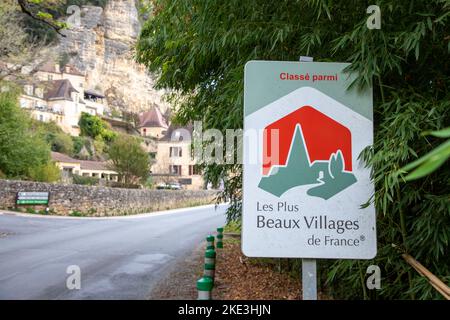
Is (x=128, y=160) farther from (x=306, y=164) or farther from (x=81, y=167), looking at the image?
(x=306, y=164)

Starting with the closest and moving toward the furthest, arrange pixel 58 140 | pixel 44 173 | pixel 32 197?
pixel 32 197 → pixel 44 173 → pixel 58 140

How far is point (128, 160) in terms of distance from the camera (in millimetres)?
30219

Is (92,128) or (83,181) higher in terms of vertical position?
(92,128)

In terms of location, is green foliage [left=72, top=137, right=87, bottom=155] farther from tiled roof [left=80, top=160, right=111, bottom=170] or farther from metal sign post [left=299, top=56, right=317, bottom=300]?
metal sign post [left=299, top=56, right=317, bottom=300]

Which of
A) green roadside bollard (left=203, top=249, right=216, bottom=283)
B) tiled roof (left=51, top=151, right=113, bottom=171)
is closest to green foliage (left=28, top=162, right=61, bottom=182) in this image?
tiled roof (left=51, top=151, right=113, bottom=171)

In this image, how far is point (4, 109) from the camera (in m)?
23.2

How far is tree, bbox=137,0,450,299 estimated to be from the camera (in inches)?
116

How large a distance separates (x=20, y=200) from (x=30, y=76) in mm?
5976

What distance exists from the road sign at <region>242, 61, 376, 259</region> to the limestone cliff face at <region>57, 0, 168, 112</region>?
2644 inches

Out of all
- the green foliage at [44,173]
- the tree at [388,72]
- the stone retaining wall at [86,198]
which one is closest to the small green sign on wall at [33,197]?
the stone retaining wall at [86,198]

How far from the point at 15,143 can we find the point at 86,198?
5167 mm

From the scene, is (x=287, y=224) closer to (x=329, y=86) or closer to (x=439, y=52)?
(x=329, y=86)

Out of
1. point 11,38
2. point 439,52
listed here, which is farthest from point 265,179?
point 11,38

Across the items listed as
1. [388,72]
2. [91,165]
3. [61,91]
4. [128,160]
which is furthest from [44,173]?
[61,91]
